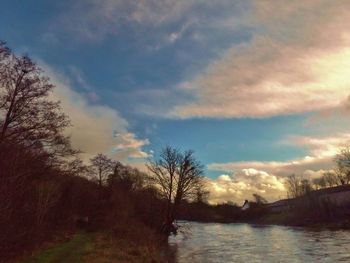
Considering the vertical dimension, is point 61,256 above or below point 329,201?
below

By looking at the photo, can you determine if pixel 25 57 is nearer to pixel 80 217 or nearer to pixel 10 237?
pixel 10 237

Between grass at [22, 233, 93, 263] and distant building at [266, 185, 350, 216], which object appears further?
distant building at [266, 185, 350, 216]

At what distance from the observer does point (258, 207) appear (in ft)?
464

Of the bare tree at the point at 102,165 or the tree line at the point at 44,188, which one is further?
the bare tree at the point at 102,165

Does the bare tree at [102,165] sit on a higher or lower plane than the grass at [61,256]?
higher

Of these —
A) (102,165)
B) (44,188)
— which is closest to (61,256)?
(44,188)

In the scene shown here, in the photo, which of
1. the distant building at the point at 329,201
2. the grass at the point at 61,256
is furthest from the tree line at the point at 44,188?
the distant building at the point at 329,201

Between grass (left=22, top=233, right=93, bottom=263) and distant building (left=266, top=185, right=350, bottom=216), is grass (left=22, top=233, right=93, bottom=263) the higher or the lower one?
the lower one

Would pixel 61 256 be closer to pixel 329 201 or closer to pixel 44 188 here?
pixel 44 188

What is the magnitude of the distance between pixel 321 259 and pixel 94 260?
17.8m

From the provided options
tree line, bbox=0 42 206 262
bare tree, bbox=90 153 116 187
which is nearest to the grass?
tree line, bbox=0 42 206 262

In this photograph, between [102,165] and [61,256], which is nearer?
[61,256]

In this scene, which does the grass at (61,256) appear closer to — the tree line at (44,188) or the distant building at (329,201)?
the tree line at (44,188)

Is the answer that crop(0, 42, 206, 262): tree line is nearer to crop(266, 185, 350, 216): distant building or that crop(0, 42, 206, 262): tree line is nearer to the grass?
the grass
